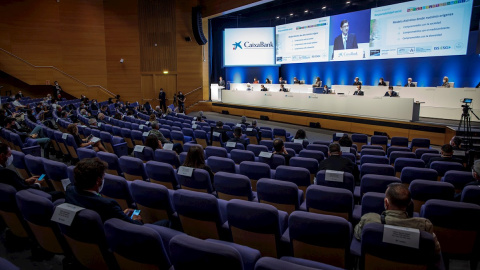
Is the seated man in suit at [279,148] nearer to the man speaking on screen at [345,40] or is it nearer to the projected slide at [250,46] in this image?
the man speaking on screen at [345,40]

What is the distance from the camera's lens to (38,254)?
3.02 metres

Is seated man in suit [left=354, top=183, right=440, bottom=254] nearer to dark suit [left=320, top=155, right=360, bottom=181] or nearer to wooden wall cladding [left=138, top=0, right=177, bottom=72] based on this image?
dark suit [left=320, top=155, right=360, bottom=181]

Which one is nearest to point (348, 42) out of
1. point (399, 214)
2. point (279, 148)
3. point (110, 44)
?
point (279, 148)

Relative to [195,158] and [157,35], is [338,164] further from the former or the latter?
[157,35]

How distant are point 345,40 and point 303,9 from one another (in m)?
2.46

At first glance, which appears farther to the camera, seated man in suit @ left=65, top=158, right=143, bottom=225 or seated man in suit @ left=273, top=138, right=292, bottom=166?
seated man in suit @ left=273, top=138, right=292, bottom=166

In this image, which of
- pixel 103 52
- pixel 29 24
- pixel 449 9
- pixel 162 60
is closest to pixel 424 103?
pixel 449 9

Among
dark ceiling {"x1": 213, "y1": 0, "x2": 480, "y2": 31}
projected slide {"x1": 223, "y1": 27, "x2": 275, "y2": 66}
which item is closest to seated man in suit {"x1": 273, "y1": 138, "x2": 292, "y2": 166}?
dark ceiling {"x1": 213, "y1": 0, "x2": 480, "y2": 31}

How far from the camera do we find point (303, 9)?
49.3 feet

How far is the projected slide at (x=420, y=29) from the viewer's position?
1088cm

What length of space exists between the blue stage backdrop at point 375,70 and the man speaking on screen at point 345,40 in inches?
61.4

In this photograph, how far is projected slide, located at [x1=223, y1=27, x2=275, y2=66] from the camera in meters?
18.6

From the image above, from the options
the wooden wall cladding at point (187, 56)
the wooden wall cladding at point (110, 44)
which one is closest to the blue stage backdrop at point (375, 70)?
the wooden wall cladding at point (187, 56)

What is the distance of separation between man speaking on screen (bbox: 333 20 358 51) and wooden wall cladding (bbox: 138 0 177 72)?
368 inches
